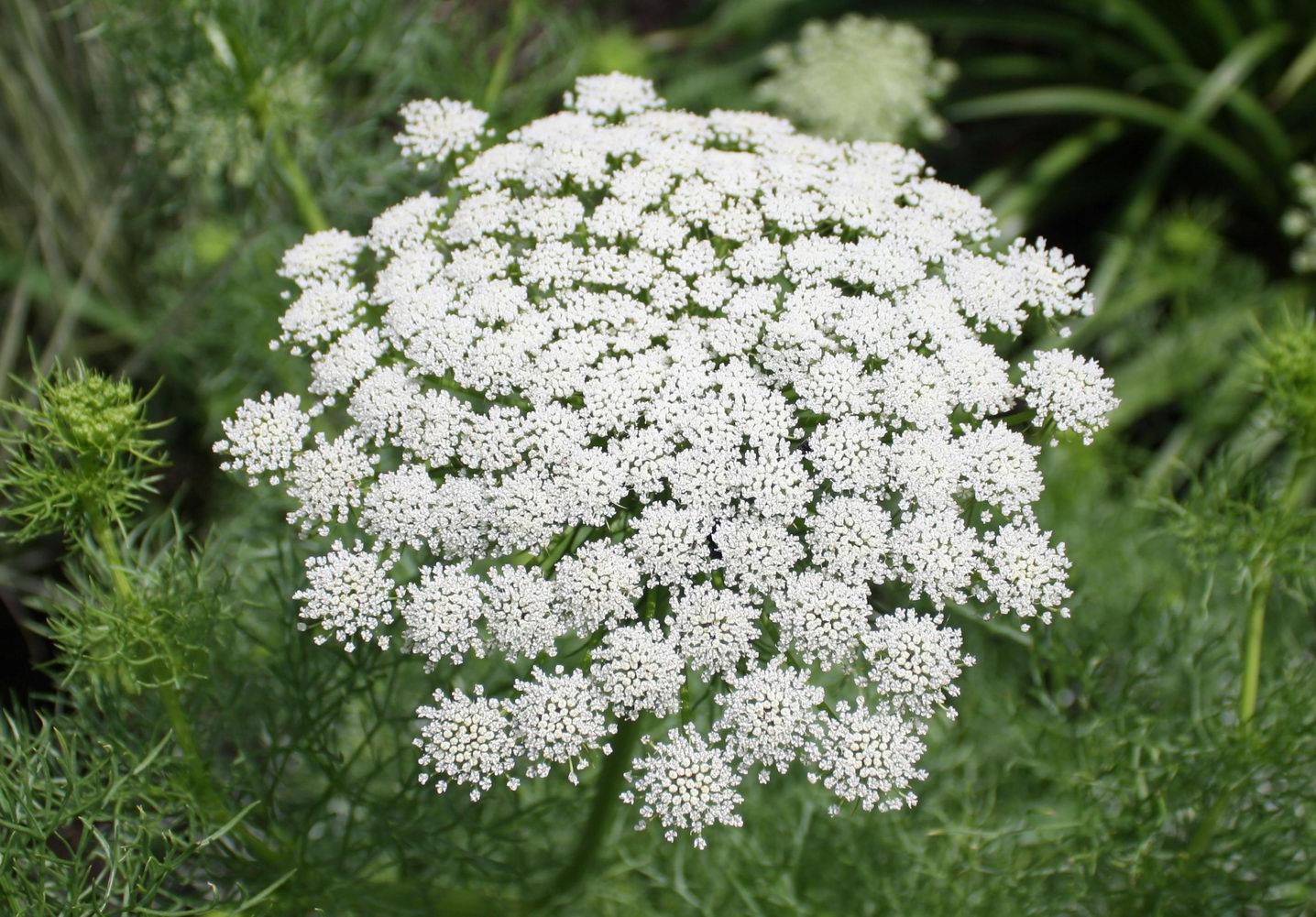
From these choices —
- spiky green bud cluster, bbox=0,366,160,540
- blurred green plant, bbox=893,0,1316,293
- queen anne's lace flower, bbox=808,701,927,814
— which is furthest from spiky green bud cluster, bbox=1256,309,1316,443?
blurred green plant, bbox=893,0,1316,293

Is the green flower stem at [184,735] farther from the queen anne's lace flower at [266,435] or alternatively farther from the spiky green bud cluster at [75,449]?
the queen anne's lace flower at [266,435]

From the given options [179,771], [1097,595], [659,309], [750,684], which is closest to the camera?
[750,684]

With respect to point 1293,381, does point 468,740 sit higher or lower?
lower

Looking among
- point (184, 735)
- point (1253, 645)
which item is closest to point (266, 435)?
point (184, 735)

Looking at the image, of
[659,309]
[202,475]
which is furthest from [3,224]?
[659,309]

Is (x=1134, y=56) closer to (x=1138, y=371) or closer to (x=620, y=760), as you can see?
(x=1138, y=371)

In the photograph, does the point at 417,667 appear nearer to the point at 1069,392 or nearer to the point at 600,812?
the point at 600,812

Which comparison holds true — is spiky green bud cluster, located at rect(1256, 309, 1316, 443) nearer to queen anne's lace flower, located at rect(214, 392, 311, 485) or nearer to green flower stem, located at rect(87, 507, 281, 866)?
queen anne's lace flower, located at rect(214, 392, 311, 485)
